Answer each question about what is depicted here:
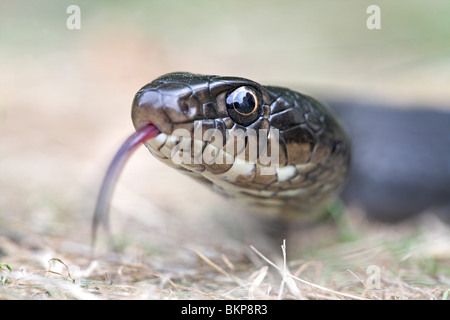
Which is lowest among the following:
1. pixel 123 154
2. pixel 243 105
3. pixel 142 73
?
pixel 123 154

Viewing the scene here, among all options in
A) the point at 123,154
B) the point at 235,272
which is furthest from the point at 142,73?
the point at 123,154

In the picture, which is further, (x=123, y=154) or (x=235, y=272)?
(x=235, y=272)

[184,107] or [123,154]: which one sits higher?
[184,107]

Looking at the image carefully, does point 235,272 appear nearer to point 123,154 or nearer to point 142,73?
point 123,154

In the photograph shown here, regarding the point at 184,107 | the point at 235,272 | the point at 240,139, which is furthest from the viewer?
the point at 235,272

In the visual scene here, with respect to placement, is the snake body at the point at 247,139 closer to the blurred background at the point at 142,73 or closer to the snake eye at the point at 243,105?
the snake eye at the point at 243,105

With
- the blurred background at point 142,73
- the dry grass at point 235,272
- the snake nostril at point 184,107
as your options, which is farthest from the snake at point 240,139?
the blurred background at point 142,73

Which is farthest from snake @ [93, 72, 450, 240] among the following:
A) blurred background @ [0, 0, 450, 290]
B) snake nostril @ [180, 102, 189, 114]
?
blurred background @ [0, 0, 450, 290]

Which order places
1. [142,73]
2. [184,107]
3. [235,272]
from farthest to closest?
[142,73] → [235,272] → [184,107]

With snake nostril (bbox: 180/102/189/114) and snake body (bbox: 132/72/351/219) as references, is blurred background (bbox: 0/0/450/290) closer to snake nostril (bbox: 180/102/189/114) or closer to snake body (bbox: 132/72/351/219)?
snake body (bbox: 132/72/351/219)
